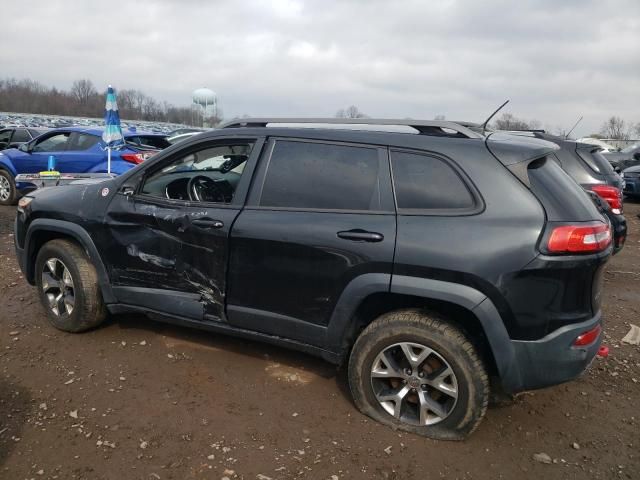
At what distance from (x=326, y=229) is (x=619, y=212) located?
4.62 metres

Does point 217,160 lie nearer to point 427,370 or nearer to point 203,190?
point 203,190

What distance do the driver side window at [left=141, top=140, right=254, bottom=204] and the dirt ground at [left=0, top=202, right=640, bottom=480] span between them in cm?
123

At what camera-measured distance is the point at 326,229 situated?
293cm

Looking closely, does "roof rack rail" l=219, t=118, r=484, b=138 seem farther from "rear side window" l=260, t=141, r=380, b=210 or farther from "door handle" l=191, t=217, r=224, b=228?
"door handle" l=191, t=217, r=224, b=228

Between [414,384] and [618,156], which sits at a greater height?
[618,156]

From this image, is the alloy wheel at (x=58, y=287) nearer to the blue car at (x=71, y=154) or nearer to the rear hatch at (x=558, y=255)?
the rear hatch at (x=558, y=255)

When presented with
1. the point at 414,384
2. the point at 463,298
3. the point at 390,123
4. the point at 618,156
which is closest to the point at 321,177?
the point at 390,123

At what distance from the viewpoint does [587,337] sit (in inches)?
105

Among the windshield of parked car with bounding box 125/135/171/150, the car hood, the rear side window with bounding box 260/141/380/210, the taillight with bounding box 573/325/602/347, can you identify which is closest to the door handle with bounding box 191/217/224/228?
the rear side window with bounding box 260/141/380/210

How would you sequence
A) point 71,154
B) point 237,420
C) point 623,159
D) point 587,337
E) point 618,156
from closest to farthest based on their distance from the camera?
point 587,337
point 237,420
point 71,154
point 623,159
point 618,156

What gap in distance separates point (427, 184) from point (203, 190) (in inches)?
71.0

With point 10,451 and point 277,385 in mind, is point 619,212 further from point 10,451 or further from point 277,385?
point 10,451

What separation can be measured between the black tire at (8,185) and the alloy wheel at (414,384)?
977 cm

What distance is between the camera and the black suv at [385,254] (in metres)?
2.59
